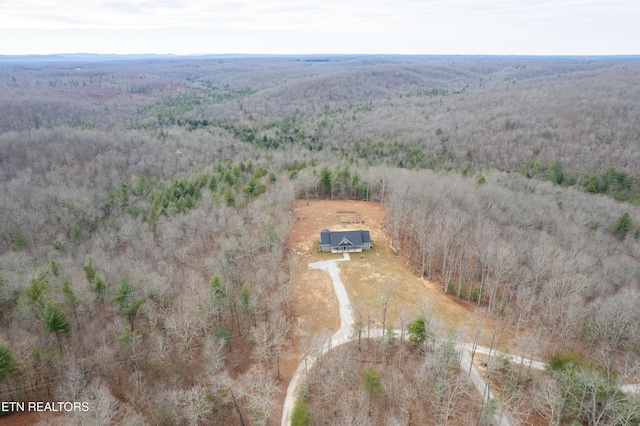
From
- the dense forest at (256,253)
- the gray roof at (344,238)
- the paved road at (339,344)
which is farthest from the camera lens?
the gray roof at (344,238)

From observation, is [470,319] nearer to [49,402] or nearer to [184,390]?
[184,390]

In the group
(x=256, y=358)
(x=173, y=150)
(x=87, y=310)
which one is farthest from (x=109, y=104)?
(x=256, y=358)

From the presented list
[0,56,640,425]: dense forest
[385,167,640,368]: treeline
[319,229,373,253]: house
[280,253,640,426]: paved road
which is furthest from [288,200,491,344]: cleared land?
→ [385,167,640,368]: treeline

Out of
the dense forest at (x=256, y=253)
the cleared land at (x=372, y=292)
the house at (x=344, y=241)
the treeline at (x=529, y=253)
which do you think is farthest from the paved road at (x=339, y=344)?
the house at (x=344, y=241)

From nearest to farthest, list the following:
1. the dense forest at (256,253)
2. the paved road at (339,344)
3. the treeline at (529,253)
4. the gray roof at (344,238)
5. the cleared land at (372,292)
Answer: the paved road at (339,344), the dense forest at (256,253), the treeline at (529,253), the cleared land at (372,292), the gray roof at (344,238)

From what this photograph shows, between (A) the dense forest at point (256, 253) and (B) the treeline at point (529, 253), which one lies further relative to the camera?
(B) the treeline at point (529, 253)

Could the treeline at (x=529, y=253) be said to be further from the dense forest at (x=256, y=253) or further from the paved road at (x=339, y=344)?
the paved road at (x=339, y=344)

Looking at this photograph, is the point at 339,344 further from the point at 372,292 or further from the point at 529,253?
the point at 529,253

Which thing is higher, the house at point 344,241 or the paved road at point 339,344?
the house at point 344,241
